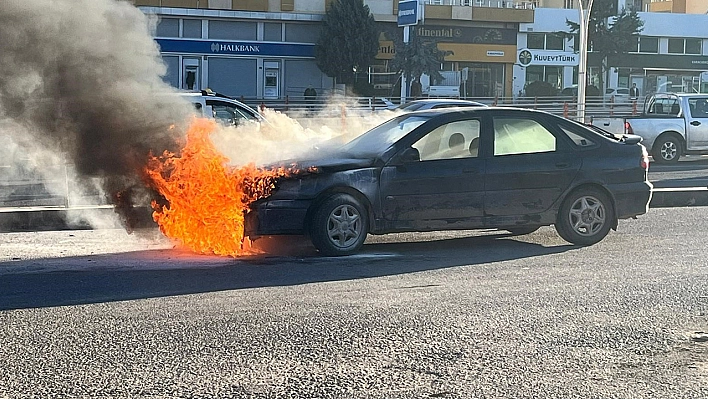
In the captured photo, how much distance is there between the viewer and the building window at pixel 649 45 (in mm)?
62938

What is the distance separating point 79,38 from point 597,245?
6117 millimetres


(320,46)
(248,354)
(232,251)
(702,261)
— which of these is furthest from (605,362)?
(320,46)

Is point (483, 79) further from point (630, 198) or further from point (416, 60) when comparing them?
point (630, 198)

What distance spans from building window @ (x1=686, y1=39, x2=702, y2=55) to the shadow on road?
59167 millimetres

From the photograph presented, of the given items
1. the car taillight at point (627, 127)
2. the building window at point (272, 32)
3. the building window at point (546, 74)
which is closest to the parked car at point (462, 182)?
the car taillight at point (627, 127)

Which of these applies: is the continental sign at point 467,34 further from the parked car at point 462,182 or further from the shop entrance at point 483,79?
the parked car at point 462,182

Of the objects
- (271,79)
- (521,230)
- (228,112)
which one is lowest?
(521,230)

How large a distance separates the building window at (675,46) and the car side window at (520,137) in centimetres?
5812

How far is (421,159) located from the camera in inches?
384

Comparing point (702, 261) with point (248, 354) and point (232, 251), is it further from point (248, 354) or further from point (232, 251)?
point (248, 354)

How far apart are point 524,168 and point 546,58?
51.7m

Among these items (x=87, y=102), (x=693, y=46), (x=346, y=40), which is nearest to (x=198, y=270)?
(x=87, y=102)

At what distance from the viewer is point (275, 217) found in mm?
9195

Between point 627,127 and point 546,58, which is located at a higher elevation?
point 546,58
